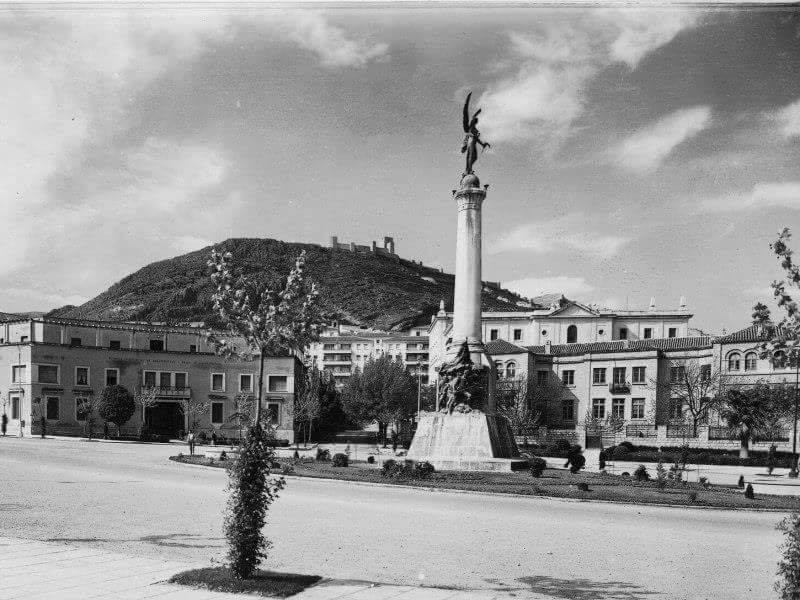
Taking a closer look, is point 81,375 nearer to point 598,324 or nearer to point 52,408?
point 52,408

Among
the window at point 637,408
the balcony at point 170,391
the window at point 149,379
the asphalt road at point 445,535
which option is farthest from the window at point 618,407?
the asphalt road at point 445,535

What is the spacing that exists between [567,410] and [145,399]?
34.3 metres

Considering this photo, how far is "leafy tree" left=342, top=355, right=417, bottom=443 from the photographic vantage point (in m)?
64.3

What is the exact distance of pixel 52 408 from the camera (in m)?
51.3

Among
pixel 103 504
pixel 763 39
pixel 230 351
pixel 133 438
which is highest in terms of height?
pixel 763 39

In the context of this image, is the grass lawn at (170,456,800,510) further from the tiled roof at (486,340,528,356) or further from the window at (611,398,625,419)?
the tiled roof at (486,340,528,356)

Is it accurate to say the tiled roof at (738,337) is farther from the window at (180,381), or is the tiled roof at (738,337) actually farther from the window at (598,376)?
the window at (180,381)

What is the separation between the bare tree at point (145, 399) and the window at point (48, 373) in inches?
232

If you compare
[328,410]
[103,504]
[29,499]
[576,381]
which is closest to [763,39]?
[103,504]

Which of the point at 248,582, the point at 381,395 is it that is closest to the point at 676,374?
the point at 381,395

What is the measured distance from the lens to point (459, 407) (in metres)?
27.8

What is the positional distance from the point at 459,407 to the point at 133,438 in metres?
32.2

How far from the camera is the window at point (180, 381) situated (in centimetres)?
5813

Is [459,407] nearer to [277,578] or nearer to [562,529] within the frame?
[562,529]
